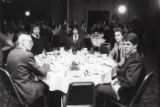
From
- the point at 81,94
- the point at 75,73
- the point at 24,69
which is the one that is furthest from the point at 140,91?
the point at 24,69

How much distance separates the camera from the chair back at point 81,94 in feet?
7.81

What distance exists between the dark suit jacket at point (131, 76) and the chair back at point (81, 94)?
1.83ft

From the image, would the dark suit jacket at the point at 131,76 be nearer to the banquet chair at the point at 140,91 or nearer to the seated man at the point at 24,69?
the banquet chair at the point at 140,91

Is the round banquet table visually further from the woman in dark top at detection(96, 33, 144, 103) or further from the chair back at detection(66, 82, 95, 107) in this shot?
the chair back at detection(66, 82, 95, 107)

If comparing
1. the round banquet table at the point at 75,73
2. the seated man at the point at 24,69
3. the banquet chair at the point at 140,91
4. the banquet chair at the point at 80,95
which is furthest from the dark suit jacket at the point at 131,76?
the seated man at the point at 24,69

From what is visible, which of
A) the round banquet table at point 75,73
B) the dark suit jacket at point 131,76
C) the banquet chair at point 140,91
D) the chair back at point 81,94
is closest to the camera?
the chair back at point 81,94

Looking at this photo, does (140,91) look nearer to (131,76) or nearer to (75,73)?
(131,76)

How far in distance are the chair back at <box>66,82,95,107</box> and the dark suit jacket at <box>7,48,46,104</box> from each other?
647 millimetres

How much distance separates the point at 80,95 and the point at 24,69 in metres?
0.84

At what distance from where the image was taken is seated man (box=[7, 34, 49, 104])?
2818 millimetres

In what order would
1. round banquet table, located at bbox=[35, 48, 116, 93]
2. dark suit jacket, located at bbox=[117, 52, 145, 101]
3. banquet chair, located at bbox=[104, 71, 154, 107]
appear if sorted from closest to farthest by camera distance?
banquet chair, located at bbox=[104, 71, 154, 107] < dark suit jacket, located at bbox=[117, 52, 145, 101] < round banquet table, located at bbox=[35, 48, 116, 93]

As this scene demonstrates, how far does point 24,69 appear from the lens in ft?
9.37

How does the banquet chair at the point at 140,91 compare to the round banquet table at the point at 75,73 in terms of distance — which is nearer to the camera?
the banquet chair at the point at 140,91

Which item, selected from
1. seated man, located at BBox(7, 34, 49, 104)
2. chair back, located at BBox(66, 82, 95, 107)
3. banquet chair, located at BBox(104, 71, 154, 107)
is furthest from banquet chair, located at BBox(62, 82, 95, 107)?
seated man, located at BBox(7, 34, 49, 104)
